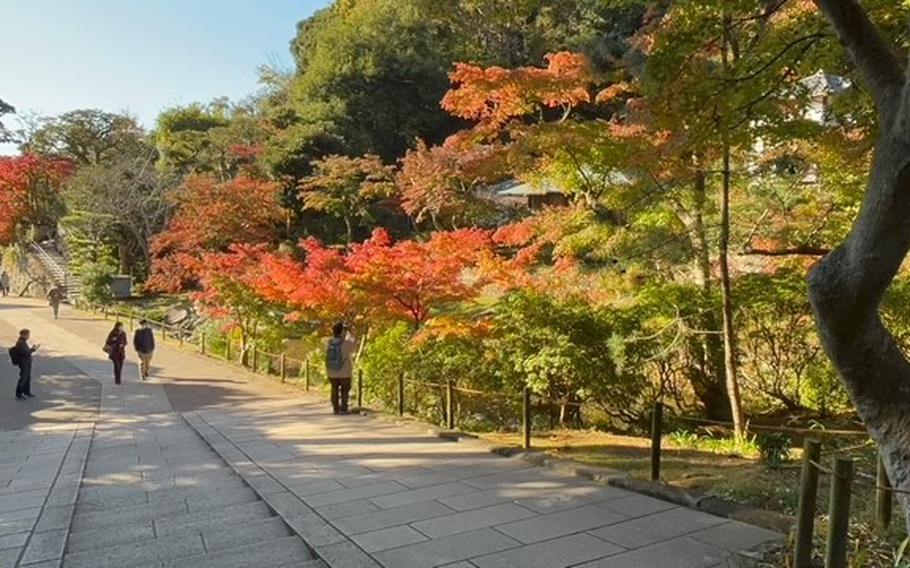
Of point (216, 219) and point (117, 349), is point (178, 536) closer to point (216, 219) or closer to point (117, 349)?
point (117, 349)

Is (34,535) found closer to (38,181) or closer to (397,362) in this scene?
(397,362)

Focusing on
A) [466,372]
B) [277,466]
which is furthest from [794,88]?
[277,466]

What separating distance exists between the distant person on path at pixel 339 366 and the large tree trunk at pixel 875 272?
26.6 ft

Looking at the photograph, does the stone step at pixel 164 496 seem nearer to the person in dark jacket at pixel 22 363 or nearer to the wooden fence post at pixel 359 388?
the wooden fence post at pixel 359 388

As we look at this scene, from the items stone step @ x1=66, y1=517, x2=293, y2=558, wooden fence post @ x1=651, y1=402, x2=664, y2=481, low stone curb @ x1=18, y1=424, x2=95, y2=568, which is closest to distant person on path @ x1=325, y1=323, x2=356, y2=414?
low stone curb @ x1=18, y1=424, x2=95, y2=568

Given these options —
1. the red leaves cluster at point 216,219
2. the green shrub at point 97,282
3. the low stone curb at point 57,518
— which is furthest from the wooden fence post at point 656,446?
the green shrub at point 97,282

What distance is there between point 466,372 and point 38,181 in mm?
36221

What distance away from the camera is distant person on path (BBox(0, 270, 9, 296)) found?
39791 millimetres

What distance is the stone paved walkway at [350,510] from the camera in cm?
411

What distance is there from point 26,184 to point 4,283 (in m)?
8.46

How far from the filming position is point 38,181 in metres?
36.6

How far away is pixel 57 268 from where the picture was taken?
3675 centimetres

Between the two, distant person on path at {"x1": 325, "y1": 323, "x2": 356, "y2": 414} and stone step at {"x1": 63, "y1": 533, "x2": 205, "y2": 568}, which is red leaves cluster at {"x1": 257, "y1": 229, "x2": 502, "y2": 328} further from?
stone step at {"x1": 63, "y1": 533, "x2": 205, "y2": 568}

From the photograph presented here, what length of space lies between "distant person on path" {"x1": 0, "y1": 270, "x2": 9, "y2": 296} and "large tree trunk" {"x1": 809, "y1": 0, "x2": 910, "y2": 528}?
46.7m
